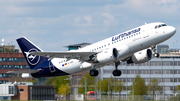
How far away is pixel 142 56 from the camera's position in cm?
6084

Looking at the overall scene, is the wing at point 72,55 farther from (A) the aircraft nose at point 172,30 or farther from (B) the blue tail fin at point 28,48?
(A) the aircraft nose at point 172,30

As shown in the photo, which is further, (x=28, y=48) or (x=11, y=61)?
(x=11, y=61)

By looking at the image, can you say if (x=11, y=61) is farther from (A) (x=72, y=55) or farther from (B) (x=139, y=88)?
(A) (x=72, y=55)

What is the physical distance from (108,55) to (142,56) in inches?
264

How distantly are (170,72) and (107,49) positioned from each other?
10340 centimetres

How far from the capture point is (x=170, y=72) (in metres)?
156

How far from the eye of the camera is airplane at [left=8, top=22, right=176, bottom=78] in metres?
54.7

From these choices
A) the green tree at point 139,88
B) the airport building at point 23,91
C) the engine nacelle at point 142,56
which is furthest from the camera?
the green tree at point 139,88

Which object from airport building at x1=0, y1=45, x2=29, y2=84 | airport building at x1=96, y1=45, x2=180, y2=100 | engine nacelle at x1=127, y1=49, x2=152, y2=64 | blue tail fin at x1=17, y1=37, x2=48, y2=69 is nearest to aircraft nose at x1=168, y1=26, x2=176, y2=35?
engine nacelle at x1=127, y1=49, x2=152, y2=64

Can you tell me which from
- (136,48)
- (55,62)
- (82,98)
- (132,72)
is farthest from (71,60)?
(132,72)

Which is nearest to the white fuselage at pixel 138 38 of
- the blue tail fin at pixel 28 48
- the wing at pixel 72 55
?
the wing at pixel 72 55

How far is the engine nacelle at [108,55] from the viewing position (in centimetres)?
5678

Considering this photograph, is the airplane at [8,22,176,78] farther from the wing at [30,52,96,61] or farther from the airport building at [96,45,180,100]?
the airport building at [96,45,180,100]

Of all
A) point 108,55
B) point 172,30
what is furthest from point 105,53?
point 172,30
